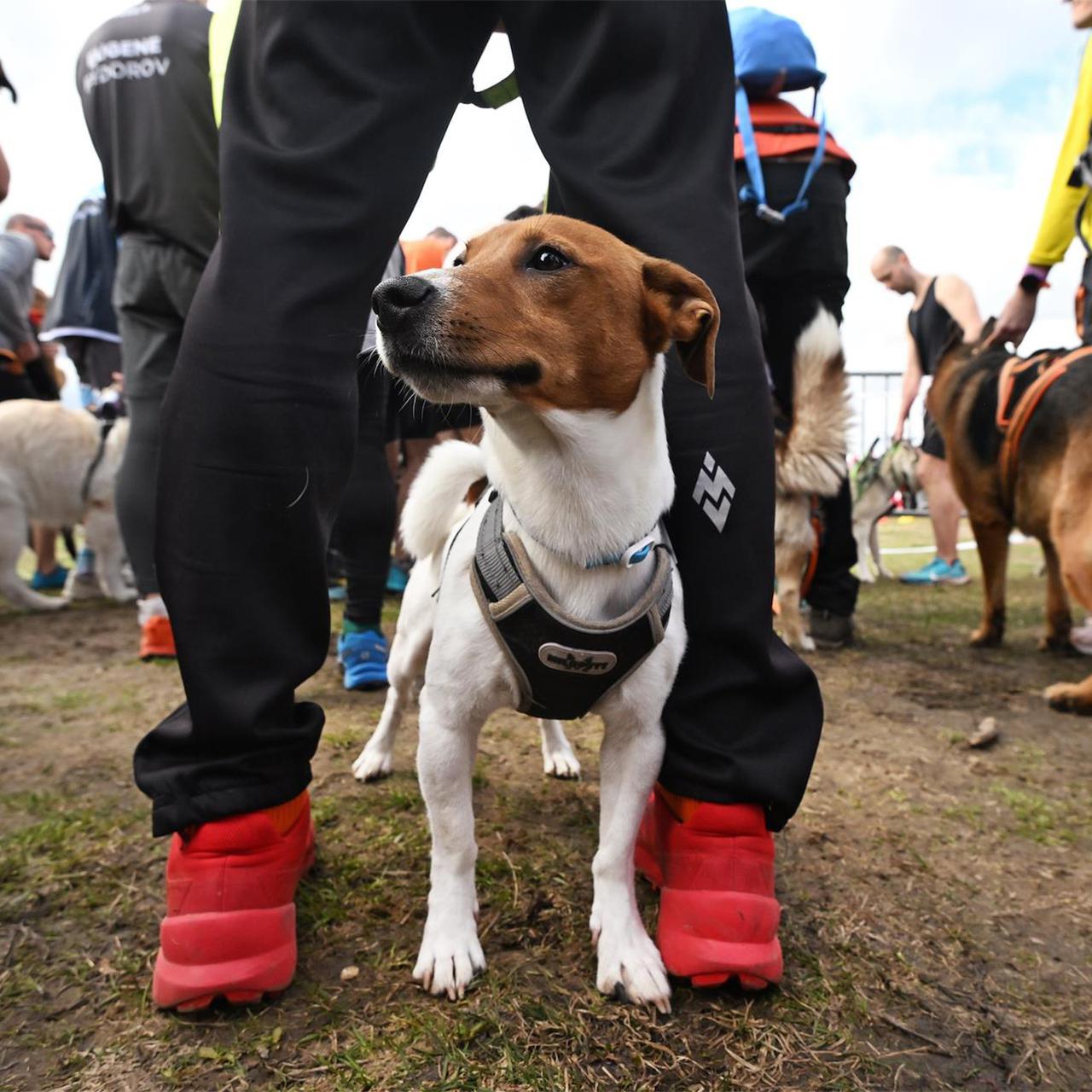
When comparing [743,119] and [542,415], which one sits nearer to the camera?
[542,415]

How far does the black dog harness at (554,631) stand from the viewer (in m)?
1.27

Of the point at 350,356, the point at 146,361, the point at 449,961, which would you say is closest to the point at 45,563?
the point at 146,361

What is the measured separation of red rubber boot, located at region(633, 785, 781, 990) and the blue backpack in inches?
103

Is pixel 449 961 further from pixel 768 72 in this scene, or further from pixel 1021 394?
pixel 768 72

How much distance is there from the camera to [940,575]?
6.26 meters

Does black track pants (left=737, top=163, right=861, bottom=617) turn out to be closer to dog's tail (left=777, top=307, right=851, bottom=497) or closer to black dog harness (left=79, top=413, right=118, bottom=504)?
dog's tail (left=777, top=307, right=851, bottom=497)

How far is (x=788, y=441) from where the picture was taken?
3738mm

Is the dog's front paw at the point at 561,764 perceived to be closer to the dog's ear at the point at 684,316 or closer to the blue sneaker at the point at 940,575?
the dog's ear at the point at 684,316

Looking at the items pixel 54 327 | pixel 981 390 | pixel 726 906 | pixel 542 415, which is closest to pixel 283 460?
pixel 542 415

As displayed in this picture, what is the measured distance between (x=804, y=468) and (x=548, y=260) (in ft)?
8.41

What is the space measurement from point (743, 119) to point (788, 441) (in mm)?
1355

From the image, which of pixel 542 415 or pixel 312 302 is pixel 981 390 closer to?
pixel 542 415

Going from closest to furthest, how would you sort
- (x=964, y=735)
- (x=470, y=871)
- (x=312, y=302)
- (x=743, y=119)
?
1. (x=312, y=302)
2. (x=470, y=871)
3. (x=964, y=735)
4. (x=743, y=119)

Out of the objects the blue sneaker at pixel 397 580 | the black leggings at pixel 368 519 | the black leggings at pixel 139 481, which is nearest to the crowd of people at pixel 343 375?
the black leggings at pixel 368 519
